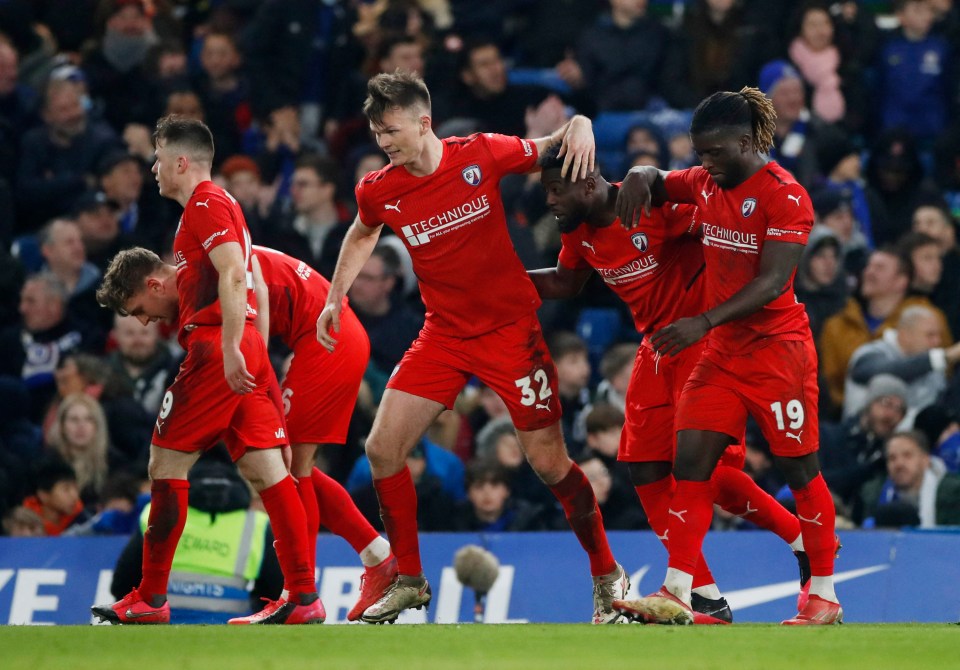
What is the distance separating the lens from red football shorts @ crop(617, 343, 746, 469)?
8.13 m

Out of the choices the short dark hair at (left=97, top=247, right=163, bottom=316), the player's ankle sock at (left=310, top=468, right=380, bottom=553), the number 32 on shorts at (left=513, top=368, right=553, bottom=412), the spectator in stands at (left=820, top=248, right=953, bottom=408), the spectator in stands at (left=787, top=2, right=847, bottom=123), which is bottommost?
the player's ankle sock at (left=310, top=468, right=380, bottom=553)

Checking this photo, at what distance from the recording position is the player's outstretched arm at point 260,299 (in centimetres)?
834

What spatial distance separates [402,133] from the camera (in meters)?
7.89

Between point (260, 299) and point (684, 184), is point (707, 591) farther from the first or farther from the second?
point (260, 299)

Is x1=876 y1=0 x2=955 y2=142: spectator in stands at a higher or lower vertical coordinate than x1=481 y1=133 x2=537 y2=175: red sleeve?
higher

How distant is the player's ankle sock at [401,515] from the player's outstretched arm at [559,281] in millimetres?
1150

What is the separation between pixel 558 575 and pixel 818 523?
299 centimetres

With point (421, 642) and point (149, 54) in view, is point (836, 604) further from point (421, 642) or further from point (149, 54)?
point (149, 54)

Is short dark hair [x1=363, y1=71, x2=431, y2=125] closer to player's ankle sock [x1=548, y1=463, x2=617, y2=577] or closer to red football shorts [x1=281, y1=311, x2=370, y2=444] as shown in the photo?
red football shorts [x1=281, y1=311, x2=370, y2=444]

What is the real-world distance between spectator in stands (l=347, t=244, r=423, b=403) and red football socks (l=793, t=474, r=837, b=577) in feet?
17.3

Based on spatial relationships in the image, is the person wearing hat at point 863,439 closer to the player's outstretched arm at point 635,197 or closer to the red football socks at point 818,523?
the red football socks at point 818,523

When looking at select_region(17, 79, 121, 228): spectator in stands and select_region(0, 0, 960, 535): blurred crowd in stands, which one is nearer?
select_region(0, 0, 960, 535): blurred crowd in stands

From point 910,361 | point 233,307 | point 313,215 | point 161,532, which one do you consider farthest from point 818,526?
point 313,215

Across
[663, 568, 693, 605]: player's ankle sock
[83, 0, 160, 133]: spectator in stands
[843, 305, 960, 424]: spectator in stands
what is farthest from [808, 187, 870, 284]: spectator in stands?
[663, 568, 693, 605]: player's ankle sock
